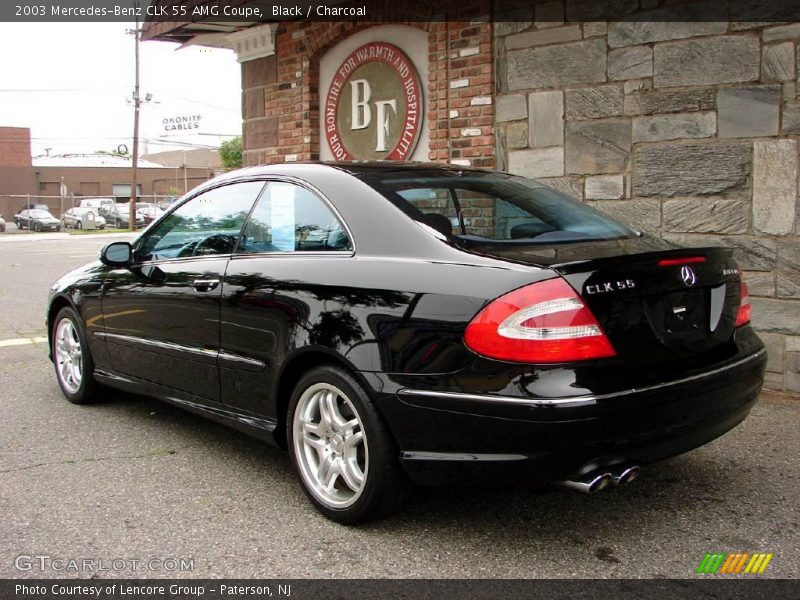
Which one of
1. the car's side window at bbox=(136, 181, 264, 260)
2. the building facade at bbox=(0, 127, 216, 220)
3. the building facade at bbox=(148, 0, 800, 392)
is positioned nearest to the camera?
the car's side window at bbox=(136, 181, 264, 260)

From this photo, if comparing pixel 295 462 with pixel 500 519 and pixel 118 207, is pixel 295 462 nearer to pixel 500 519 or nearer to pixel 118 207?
pixel 500 519

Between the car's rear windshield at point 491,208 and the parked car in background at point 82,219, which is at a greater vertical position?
the parked car in background at point 82,219

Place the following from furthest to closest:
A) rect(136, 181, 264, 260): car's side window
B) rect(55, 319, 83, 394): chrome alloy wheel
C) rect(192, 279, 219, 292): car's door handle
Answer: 1. rect(55, 319, 83, 394): chrome alloy wheel
2. rect(136, 181, 264, 260): car's side window
3. rect(192, 279, 219, 292): car's door handle

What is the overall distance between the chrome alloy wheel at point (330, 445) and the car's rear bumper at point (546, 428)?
11.5 inches

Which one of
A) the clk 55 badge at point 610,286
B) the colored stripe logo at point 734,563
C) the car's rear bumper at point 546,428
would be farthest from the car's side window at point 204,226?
the colored stripe logo at point 734,563

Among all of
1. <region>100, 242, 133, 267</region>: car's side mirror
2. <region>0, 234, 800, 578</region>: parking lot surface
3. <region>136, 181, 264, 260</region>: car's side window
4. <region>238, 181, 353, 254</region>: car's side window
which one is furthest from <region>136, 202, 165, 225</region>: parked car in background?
<region>238, 181, 353, 254</region>: car's side window

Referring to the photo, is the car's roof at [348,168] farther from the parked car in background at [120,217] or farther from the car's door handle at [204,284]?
the parked car in background at [120,217]

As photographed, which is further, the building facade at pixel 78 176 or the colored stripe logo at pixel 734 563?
the building facade at pixel 78 176

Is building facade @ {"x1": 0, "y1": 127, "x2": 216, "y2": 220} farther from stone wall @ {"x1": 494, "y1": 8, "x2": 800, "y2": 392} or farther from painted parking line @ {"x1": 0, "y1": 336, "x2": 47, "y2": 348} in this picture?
stone wall @ {"x1": 494, "y1": 8, "x2": 800, "y2": 392}

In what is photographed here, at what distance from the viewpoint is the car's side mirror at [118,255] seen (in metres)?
4.92

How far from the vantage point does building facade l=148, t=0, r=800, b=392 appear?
5723 mm

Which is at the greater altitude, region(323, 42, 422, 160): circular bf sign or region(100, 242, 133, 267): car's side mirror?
region(323, 42, 422, 160): circular bf sign

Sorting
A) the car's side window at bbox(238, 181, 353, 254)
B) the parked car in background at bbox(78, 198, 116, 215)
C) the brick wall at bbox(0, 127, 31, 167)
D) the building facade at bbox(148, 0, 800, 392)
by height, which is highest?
the brick wall at bbox(0, 127, 31, 167)

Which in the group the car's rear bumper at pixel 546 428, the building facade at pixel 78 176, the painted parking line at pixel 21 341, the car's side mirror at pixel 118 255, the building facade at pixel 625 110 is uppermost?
the building facade at pixel 78 176
